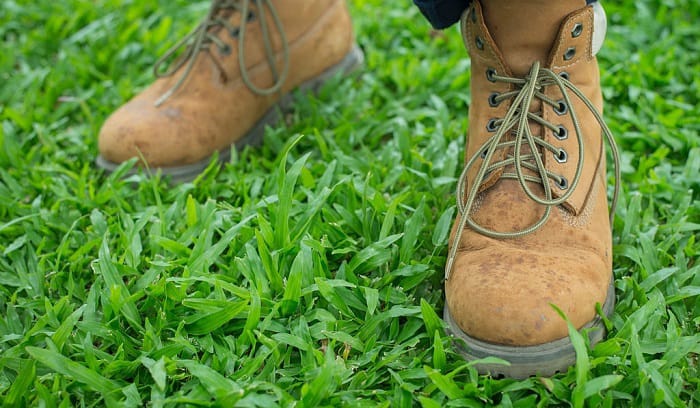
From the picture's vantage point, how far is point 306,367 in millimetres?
1125

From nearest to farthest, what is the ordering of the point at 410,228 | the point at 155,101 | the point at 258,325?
the point at 258,325, the point at 410,228, the point at 155,101

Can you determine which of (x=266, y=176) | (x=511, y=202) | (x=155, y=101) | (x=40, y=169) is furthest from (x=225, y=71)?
(x=511, y=202)

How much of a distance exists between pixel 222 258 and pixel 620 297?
739 millimetres

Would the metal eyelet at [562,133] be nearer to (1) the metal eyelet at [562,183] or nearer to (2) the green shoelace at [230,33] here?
(1) the metal eyelet at [562,183]

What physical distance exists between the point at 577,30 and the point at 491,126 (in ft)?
0.69

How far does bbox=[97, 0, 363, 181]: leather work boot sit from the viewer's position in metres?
1.65

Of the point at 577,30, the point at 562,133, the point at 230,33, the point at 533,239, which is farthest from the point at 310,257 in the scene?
the point at 230,33

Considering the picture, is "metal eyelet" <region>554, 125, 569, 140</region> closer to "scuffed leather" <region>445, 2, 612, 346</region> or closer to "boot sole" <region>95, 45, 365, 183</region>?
"scuffed leather" <region>445, 2, 612, 346</region>

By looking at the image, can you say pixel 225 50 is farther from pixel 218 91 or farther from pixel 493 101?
pixel 493 101

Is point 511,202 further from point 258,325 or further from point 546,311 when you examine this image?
point 258,325

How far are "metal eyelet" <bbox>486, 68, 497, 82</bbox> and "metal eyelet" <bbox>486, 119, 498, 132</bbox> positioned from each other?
0.07 metres

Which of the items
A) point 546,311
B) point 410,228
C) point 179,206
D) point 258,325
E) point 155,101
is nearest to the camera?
point 546,311

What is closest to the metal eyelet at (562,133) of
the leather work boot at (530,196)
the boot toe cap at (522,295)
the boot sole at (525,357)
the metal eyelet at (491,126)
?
the leather work boot at (530,196)

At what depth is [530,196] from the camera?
117cm
